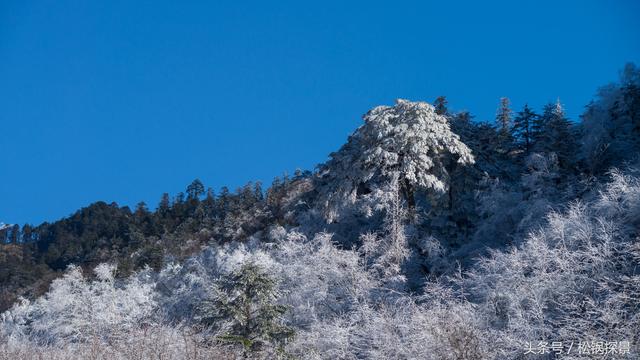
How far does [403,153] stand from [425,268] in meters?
5.60

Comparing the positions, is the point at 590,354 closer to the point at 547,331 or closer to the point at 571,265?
the point at 547,331

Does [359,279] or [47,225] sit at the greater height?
[47,225]

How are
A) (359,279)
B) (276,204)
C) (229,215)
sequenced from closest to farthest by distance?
(359,279) < (276,204) < (229,215)

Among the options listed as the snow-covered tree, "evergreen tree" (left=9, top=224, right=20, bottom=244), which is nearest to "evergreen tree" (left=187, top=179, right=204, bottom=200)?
"evergreen tree" (left=9, top=224, right=20, bottom=244)

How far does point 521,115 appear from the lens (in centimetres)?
3972

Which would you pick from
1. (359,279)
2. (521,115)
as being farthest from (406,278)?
(521,115)

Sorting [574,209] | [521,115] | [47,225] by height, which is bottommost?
[574,209]

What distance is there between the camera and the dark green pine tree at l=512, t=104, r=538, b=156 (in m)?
38.7

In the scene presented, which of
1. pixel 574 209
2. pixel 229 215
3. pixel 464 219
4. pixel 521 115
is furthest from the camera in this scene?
pixel 229 215

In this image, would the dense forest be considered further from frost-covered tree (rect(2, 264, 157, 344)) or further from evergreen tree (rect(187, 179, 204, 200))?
evergreen tree (rect(187, 179, 204, 200))

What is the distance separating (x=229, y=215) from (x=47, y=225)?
52.1 metres

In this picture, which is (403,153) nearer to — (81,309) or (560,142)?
(560,142)

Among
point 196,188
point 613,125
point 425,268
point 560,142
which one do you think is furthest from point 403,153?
point 196,188

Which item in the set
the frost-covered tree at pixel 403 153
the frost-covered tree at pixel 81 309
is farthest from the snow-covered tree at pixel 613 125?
the frost-covered tree at pixel 81 309
